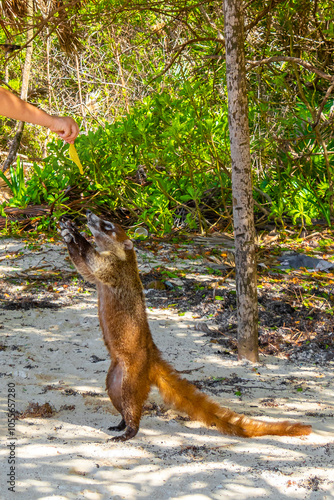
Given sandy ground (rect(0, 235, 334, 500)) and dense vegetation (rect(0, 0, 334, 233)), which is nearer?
sandy ground (rect(0, 235, 334, 500))

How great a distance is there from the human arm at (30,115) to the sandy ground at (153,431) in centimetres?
167

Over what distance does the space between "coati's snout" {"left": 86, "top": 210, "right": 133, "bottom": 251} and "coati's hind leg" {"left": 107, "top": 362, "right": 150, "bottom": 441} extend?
0.76 metres

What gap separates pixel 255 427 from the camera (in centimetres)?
304

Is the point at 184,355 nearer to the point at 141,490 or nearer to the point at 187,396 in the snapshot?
the point at 187,396

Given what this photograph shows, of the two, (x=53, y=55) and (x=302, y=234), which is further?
(x=53, y=55)

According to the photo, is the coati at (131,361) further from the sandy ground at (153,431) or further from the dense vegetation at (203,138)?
the dense vegetation at (203,138)

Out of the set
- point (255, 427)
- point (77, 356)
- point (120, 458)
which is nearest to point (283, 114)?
point (77, 356)

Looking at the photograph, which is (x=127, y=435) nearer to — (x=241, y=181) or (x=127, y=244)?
(x=127, y=244)

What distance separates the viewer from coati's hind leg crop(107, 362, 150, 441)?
10.0 ft

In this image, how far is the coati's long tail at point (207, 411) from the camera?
3.02 m

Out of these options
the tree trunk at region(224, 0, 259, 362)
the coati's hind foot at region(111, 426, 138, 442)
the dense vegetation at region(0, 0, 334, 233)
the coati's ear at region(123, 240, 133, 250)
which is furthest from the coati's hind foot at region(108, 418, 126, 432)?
the dense vegetation at region(0, 0, 334, 233)

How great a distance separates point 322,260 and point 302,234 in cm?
103

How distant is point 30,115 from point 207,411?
195 centimetres

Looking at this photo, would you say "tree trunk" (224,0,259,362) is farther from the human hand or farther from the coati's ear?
Result: the human hand
